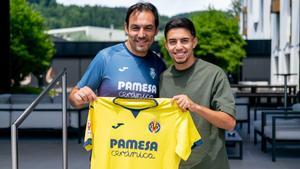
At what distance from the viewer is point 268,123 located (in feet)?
28.6

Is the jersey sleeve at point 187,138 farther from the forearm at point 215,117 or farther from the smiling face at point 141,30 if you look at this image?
the smiling face at point 141,30

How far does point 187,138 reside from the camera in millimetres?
2570

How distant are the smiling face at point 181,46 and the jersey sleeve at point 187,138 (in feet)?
0.91

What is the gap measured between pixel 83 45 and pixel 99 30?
76837mm

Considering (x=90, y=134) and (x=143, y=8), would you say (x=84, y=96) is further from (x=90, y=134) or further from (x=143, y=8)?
(x=143, y=8)

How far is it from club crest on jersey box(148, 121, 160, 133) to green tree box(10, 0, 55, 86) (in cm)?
3272

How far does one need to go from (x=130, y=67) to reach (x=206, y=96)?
0.52m

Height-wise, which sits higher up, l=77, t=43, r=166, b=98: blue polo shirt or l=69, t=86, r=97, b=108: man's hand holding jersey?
l=77, t=43, r=166, b=98: blue polo shirt

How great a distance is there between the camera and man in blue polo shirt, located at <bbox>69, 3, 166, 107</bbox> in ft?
9.07

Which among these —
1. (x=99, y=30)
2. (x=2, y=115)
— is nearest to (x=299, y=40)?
(x=2, y=115)

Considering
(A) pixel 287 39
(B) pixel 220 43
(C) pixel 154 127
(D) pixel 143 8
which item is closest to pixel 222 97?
(C) pixel 154 127

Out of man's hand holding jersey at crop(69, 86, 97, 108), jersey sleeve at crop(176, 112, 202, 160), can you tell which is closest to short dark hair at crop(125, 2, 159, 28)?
man's hand holding jersey at crop(69, 86, 97, 108)

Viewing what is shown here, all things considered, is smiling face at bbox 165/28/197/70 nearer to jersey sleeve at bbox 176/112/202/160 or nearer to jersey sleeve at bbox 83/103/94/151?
jersey sleeve at bbox 176/112/202/160

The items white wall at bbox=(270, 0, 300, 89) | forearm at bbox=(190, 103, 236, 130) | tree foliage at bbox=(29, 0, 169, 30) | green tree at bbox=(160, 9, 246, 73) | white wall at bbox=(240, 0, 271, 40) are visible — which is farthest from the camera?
tree foliage at bbox=(29, 0, 169, 30)
